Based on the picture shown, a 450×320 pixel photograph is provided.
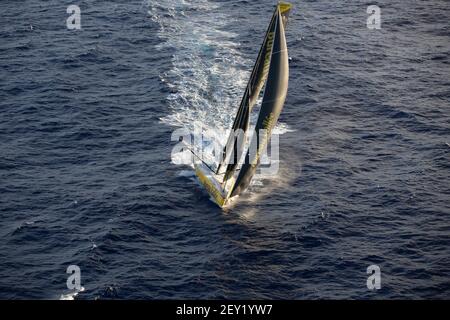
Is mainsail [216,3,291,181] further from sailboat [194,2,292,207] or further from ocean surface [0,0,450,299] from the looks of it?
ocean surface [0,0,450,299]

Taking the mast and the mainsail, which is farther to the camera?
the mast

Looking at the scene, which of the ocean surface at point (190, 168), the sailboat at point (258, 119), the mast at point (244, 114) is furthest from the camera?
the mast at point (244, 114)

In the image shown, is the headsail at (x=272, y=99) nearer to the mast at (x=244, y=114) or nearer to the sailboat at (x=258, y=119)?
the sailboat at (x=258, y=119)

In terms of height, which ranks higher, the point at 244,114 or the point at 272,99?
the point at 272,99

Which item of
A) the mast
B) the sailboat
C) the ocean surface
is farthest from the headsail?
the ocean surface


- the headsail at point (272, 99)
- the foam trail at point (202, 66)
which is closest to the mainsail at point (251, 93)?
the headsail at point (272, 99)

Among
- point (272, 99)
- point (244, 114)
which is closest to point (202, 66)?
point (244, 114)

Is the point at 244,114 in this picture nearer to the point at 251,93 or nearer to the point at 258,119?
the point at 251,93
